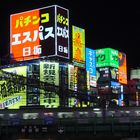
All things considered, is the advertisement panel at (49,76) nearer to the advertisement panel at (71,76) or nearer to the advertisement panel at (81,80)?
the advertisement panel at (71,76)

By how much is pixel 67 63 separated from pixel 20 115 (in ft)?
169

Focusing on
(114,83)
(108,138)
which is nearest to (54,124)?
(108,138)

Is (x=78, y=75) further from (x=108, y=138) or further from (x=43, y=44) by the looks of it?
(x=108, y=138)

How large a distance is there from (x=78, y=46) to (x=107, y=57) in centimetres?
2527

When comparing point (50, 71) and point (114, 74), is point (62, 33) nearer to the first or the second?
point (50, 71)

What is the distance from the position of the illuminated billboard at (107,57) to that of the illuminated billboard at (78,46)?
21.8 m

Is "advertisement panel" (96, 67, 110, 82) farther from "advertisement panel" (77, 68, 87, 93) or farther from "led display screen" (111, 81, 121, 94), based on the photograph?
"advertisement panel" (77, 68, 87, 93)

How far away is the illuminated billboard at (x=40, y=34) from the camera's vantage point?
90.9 metres

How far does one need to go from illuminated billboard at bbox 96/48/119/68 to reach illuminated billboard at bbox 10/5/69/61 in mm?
32491

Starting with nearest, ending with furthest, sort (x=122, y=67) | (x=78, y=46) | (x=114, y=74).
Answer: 1. (x=78, y=46)
2. (x=114, y=74)
3. (x=122, y=67)

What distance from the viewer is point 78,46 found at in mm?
101562

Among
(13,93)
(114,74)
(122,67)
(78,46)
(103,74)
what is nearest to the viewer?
(13,93)

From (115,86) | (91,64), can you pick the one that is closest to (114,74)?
(115,86)

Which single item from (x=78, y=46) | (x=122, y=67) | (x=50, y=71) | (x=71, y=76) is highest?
(x=78, y=46)
